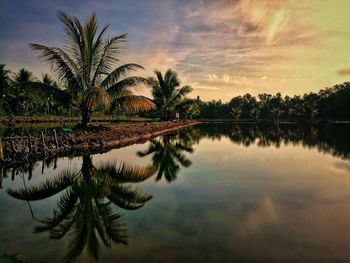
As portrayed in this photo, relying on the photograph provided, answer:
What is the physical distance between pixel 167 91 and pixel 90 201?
29.7m

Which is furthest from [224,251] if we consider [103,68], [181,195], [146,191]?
[103,68]

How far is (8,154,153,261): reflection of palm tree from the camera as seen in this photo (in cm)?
427

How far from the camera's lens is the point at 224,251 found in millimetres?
3828

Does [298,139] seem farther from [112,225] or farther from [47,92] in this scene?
[112,225]

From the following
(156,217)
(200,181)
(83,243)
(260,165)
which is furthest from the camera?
(260,165)

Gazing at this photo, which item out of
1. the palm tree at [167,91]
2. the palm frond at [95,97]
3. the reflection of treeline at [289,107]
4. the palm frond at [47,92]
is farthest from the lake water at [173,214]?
the reflection of treeline at [289,107]

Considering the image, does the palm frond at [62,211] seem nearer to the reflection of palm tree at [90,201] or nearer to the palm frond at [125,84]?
the reflection of palm tree at [90,201]

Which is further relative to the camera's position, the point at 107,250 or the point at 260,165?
the point at 260,165

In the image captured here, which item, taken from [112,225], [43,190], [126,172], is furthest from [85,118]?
[112,225]

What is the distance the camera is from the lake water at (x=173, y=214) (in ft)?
12.6

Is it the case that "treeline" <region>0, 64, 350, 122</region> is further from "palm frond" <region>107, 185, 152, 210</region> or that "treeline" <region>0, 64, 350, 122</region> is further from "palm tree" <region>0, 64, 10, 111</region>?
"palm frond" <region>107, 185, 152, 210</region>

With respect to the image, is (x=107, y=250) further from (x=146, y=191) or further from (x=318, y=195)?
(x=318, y=195)

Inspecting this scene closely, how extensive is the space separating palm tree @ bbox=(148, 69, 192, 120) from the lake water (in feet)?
85.2

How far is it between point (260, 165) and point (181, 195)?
4.85 m
